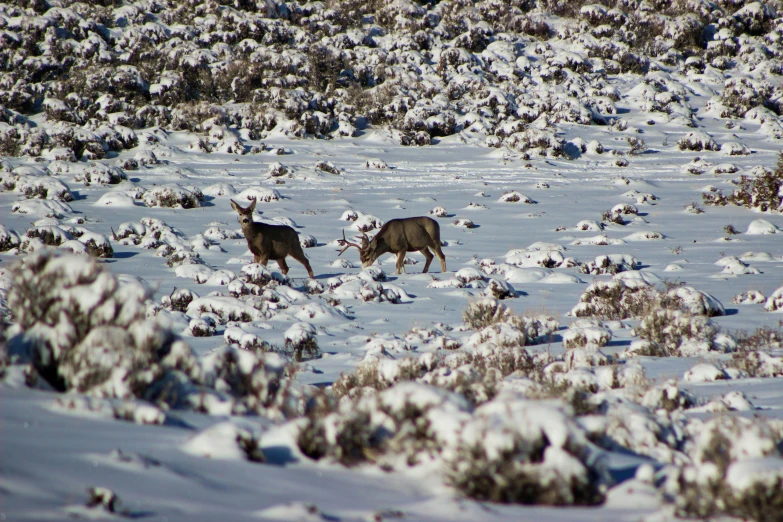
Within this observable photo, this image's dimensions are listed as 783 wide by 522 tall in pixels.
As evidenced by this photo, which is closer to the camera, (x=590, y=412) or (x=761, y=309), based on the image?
(x=590, y=412)

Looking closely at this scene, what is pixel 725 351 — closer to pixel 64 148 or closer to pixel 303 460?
pixel 303 460

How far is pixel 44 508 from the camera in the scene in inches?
102

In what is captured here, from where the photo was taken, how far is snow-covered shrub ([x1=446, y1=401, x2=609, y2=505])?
328cm

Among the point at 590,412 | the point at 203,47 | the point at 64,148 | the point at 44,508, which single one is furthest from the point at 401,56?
the point at 44,508

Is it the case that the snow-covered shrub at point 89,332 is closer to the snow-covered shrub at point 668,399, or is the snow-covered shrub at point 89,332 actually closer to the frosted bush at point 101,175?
the snow-covered shrub at point 668,399

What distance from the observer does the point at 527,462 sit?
10.9 ft

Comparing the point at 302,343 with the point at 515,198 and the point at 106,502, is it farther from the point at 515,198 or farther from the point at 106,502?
the point at 515,198

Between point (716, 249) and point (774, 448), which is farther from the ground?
point (774, 448)

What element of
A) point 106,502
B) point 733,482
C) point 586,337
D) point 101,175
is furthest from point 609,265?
point 101,175

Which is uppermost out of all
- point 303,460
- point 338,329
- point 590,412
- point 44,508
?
point 44,508

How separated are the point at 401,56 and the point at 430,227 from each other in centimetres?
2473

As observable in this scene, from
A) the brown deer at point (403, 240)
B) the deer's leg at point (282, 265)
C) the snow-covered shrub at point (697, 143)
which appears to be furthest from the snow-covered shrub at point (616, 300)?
the snow-covered shrub at point (697, 143)

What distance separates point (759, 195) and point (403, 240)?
1345 centimetres

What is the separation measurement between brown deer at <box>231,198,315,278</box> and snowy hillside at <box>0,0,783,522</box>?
220 mm
